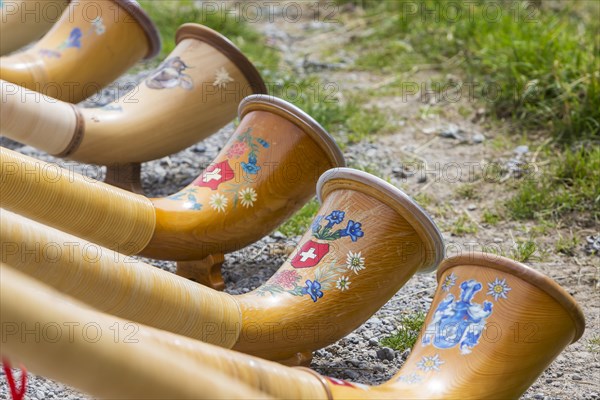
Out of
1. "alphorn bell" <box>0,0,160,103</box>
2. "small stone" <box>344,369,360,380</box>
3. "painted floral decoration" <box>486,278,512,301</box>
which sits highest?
"alphorn bell" <box>0,0,160,103</box>

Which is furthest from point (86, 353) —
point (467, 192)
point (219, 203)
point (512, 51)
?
point (512, 51)

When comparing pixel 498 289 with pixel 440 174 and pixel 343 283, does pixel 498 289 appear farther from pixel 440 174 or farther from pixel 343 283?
pixel 440 174

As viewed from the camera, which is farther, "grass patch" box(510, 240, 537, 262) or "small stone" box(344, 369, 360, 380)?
"grass patch" box(510, 240, 537, 262)

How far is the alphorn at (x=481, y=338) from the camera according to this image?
1.42 meters

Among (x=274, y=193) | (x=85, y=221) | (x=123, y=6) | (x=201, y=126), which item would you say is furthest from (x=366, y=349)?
(x=123, y=6)

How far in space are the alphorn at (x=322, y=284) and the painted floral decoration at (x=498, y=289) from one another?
8.4 inches

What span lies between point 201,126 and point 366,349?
791 millimetres

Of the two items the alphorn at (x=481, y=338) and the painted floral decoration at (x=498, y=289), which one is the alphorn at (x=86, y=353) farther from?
the painted floral decoration at (x=498, y=289)

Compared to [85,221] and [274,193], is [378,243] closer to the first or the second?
[274,193]

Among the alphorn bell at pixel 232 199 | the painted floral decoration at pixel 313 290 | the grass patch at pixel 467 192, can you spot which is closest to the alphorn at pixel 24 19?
the alphorn bell at pixel 232 199

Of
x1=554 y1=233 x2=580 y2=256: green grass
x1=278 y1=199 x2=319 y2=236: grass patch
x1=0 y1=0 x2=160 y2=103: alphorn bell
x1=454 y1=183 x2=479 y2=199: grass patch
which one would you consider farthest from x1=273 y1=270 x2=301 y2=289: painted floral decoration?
x1=0 y1=0 x2=160 y2=103: alphorn bell

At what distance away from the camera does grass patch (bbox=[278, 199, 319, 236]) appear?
2303 mm

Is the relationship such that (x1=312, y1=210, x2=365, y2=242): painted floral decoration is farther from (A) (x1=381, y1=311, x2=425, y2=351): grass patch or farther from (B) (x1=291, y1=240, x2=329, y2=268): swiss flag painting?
(A) (x1=381, y1=311, x2=425, y2=351): grass patch

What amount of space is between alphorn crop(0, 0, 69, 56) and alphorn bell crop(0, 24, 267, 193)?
64cm
